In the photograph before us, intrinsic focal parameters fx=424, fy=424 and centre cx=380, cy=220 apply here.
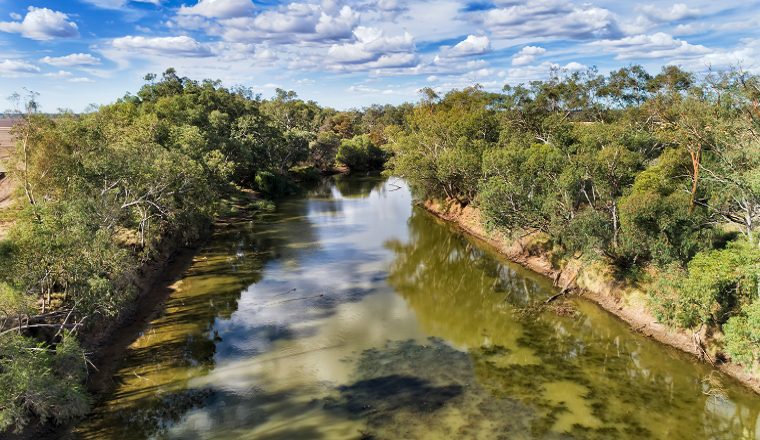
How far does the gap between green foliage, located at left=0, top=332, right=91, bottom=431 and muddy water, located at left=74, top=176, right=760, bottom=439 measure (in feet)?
4.33

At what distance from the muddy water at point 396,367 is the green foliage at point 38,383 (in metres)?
1.32

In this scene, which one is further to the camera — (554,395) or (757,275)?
(554,395)

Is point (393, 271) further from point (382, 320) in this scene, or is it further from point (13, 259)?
point (13, 259)

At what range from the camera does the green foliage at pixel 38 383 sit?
12.9 metres

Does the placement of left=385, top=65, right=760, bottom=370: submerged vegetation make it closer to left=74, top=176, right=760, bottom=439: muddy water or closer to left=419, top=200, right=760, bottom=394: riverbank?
left=419, top=200, right=760, bottom=394: riverbank

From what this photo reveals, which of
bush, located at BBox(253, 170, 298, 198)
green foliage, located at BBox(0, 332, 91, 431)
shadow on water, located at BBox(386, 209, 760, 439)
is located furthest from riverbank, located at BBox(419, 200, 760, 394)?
bush, located at BBox(253, 170, 298, 198)

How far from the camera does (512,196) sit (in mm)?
29578

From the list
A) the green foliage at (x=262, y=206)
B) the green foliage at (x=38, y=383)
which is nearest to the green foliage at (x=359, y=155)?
the green foliage at (x=262, y=206)

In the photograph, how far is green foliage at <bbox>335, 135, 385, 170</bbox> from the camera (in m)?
90.6

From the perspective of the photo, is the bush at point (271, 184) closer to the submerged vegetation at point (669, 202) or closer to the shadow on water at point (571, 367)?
the submerged vegetation at point (669, 202)

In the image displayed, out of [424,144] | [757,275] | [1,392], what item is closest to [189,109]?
[424,144]

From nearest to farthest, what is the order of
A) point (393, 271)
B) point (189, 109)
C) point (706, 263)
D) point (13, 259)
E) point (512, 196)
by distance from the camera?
1. point (13, 259)
2. point (706, 263)
3. point (512, 196)
4. point (393, 271)
5. point (189, 109)

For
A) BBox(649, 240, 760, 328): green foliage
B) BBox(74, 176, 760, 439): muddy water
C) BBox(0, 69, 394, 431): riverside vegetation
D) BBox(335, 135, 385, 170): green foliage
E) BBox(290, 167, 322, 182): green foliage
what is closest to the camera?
BBox(0, 69, 394, 431): riverside vegetation

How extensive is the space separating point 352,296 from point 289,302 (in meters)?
4.04
